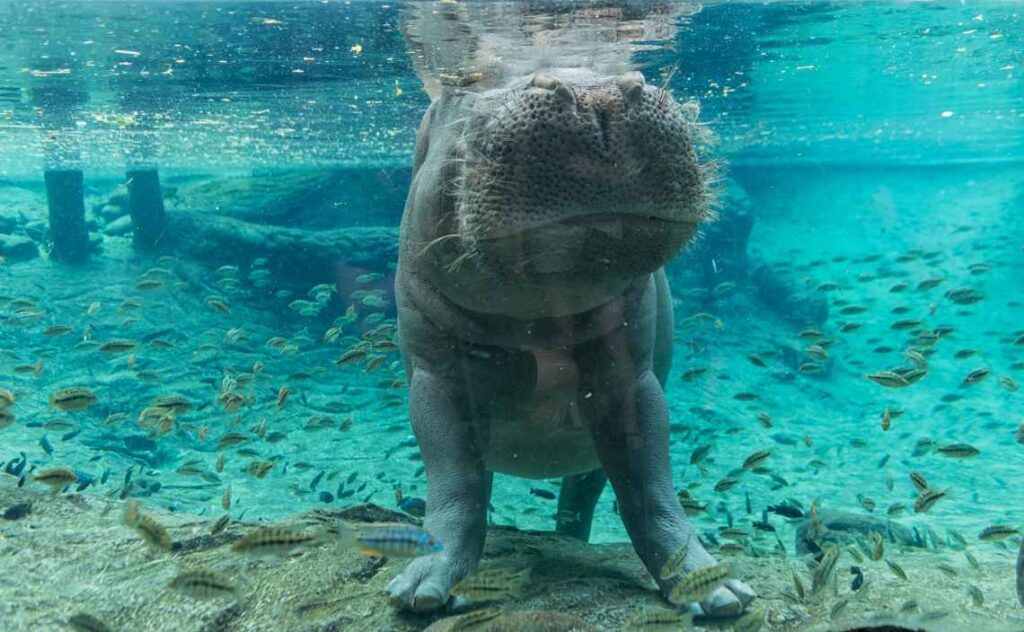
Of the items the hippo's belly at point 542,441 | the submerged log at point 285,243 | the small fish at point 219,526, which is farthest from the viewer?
the submerged log at point 285,243

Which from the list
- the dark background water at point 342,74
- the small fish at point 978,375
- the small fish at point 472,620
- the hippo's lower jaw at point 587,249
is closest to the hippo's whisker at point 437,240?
the hippo's lower jaw at point 587,249

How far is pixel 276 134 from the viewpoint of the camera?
18.9m

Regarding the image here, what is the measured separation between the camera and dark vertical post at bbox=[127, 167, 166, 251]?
16703mm

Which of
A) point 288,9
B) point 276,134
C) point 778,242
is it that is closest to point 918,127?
point 778,242

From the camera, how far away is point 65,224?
1708cm

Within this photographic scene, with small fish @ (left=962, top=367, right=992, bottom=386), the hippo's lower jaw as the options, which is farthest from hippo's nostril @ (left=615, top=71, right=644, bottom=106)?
small fish @ (left=962, top=367, right=992, bottom=386)

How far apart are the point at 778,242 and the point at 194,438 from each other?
101ft

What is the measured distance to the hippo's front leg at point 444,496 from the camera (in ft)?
9.23

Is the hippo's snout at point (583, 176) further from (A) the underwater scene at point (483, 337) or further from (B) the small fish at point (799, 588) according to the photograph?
(B) the small fish at point (799, 588)

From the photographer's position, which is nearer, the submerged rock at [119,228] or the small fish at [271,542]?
the small fish at [271,542]

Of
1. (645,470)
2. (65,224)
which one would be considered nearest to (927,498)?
(645,470)

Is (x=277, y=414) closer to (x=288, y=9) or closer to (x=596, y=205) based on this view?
(x=288, y=9)

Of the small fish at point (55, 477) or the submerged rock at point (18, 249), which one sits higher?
the small fish at point (55, 477)

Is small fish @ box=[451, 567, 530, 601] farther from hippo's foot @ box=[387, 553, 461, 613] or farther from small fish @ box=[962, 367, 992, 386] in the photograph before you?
small fish @ box=[962, 367, 992, 386]
